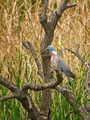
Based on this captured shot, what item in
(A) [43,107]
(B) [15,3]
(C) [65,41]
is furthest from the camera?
(B) [15,3]

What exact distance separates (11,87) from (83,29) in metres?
2.16

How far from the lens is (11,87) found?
4.88 feet

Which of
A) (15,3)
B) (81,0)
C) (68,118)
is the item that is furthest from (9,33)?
(68,118)

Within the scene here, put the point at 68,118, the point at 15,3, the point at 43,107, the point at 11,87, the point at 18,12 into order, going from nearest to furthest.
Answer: the point at 11,87
the point at 43,107
the point at 68,118
the point at 15,3
the point at 18,12

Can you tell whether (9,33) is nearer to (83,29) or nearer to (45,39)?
(83,29)

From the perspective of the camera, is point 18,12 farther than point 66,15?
Yes

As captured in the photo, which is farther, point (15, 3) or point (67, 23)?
point (15, 3)

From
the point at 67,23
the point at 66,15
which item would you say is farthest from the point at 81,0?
the point at 67,23

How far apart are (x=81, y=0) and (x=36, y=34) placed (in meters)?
1.04

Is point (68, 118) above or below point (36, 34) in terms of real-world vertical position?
below

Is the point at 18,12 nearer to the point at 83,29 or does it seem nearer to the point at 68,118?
the point at 83,29

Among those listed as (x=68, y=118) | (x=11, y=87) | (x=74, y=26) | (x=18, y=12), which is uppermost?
(x=18, y=12)

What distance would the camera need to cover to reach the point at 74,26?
141 inches

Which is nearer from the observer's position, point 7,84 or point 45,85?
point 45,85
